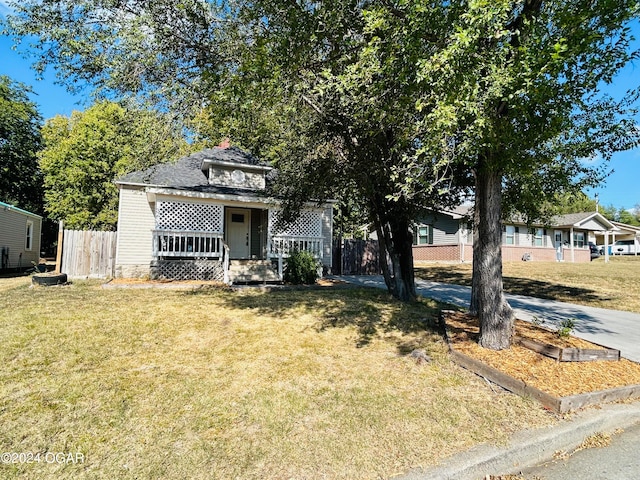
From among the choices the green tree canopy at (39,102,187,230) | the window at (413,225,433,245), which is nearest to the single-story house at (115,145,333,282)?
the window at (413,225,433,245)

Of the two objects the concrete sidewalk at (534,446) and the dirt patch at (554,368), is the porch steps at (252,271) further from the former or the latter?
the concrete sidewalk at (534,446)

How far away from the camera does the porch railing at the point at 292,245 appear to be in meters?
13.4

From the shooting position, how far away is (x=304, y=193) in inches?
355

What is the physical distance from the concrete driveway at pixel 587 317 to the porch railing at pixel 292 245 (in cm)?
452

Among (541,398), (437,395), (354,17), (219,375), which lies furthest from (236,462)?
(354,17)

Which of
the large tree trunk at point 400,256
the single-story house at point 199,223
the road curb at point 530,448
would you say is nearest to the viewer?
the road curb at point 530,448

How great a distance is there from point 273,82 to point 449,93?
94.0 inches

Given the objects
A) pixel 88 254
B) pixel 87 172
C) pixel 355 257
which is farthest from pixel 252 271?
pixel 87 172

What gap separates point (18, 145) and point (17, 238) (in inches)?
454

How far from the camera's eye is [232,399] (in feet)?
12.2

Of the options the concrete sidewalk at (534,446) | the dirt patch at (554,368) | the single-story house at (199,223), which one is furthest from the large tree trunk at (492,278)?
the single-story house at (199,223)

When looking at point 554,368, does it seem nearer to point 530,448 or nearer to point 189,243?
point 530,448

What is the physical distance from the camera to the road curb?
9.07 ft

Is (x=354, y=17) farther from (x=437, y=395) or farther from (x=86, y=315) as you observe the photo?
(x=86, y=315)
